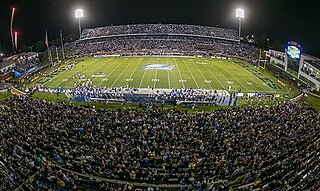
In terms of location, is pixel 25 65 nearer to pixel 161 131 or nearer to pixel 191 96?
pixel 191 96

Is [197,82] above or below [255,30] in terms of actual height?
below

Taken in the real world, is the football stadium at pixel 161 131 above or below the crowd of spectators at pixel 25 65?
below

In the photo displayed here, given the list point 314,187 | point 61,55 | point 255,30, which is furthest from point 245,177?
point 255,30

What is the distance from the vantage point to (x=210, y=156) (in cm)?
1791

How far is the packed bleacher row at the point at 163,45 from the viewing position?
230ft

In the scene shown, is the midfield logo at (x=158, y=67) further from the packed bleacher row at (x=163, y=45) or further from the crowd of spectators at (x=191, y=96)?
Answer: the crowd of spectators at (x=191, y=96)

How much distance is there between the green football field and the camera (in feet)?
139

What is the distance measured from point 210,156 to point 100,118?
10.6 metres

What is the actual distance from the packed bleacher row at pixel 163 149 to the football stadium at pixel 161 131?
63mm

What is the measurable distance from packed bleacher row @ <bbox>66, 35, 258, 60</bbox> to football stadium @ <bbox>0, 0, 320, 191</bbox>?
63.5 ft

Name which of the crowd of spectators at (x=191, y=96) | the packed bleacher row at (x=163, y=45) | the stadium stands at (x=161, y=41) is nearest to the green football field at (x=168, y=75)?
the crowd of spectators at (x=191, y=96)

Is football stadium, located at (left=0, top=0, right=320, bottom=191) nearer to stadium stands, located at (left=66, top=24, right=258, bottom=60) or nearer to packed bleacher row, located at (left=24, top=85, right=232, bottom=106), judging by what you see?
packed bleacher row, located at (left=24, top=85, right=232, bottom=106)

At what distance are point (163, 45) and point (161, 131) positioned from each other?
54.0 metres

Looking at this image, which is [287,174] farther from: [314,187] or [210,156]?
[210,156]
